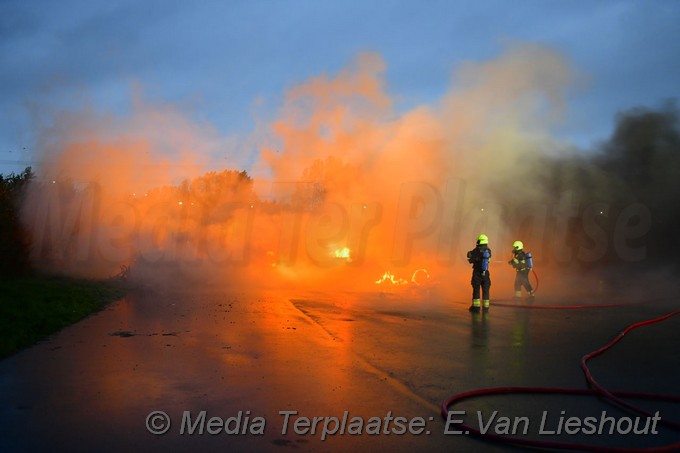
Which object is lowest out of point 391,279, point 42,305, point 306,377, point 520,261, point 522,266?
point 42,305

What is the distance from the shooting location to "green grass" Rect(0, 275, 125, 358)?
876cm

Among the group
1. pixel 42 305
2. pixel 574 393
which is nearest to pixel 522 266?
pixel 574 393

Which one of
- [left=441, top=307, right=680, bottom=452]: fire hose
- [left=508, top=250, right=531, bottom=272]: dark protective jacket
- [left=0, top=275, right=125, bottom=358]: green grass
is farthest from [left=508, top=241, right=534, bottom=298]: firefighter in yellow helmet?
[left=0, top=275, right=125, bottom=358]: green grass

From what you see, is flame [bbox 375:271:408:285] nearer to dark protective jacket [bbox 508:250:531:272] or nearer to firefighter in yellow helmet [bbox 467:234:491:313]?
dark protective jacket [bbox 508:250:531:272]

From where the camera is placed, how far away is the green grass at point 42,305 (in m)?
8.76

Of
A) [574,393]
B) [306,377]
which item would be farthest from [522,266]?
[306,377]

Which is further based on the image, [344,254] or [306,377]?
[344,254]

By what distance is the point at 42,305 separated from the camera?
39.6ft

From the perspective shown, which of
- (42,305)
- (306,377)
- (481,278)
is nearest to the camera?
(306,377)

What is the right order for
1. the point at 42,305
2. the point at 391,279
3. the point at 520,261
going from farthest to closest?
the point at 391,279 < the point at 520,261 < the point at 42,305

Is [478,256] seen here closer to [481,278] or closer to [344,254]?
[481,278]

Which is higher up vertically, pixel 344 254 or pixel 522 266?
pixel 522 266

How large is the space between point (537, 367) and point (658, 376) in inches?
52.3

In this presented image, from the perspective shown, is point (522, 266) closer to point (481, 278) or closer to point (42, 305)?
point (481, 278)
